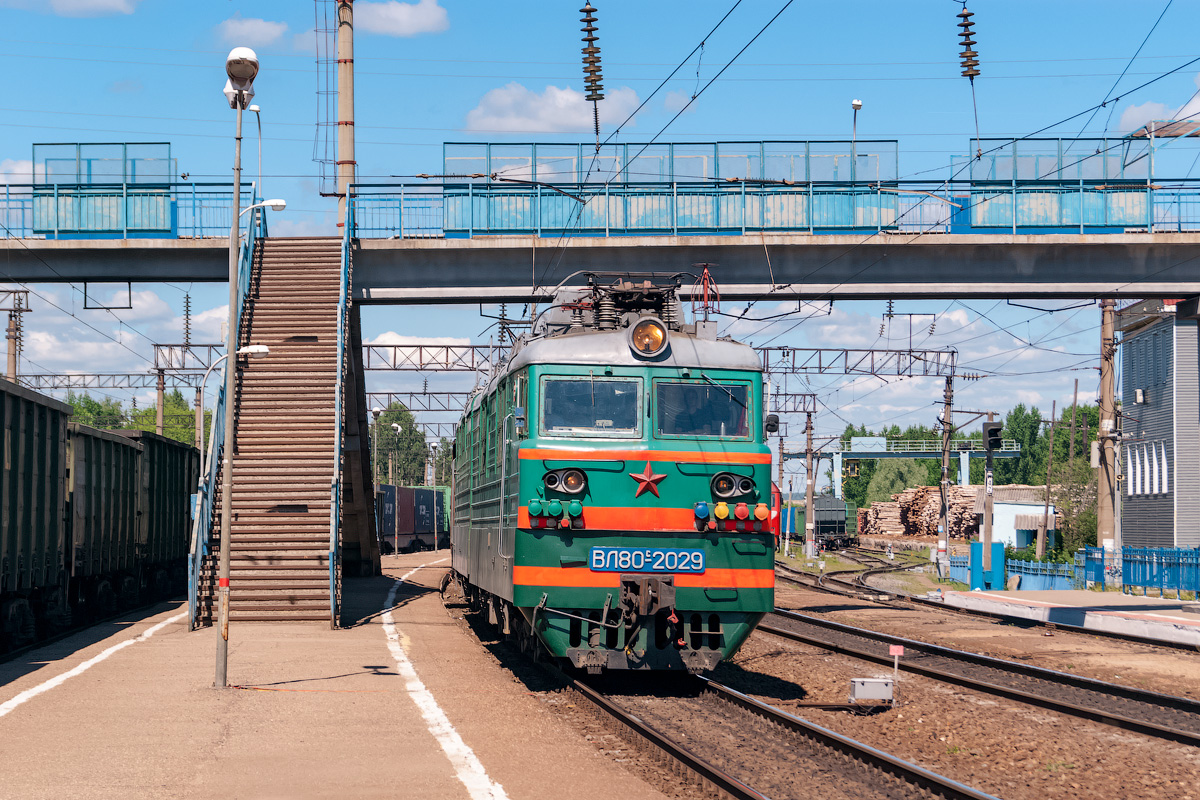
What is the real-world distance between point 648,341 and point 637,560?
243cm

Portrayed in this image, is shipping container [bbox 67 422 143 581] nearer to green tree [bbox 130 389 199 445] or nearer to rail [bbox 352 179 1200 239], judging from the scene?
rail [bbox 352 179 1200 239]

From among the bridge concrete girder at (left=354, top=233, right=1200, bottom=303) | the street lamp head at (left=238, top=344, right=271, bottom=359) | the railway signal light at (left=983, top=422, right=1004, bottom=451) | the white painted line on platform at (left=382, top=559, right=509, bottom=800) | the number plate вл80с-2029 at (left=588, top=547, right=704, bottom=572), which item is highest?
the bridge concrete girder at (left=354, top=233, right=1200, bottom=303)

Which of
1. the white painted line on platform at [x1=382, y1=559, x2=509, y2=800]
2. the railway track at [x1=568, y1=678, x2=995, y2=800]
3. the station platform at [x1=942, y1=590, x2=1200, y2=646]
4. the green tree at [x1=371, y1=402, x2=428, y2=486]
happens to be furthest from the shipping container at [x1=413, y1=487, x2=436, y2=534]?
the green tree at [x1=371, y1=402, x2=428, y2=486]

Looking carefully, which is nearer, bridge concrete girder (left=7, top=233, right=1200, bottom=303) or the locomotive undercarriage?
the locomotive undercarriage

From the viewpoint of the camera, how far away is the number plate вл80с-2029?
1232 cm

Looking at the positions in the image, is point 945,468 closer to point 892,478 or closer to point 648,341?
point 648,341

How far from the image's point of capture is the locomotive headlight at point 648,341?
12898 millimetres

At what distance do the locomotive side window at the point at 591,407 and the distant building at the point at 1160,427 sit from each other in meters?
31.6

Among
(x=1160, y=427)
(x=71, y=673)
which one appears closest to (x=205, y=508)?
(x=71, y=673)

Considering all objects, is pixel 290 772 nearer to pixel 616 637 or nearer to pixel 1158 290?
pixel 616 637

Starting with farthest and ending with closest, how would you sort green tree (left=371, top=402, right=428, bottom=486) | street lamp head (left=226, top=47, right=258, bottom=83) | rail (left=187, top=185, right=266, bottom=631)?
green tree (left=371, top=402, right=428, bottom=486)
rail (left=187, top=185, right=266, bottom=631)
street lamp head (left=226, top=47, right=258, bottom=83)

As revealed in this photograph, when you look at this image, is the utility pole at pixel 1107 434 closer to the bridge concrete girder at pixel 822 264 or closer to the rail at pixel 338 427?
the bridge concrete girder at pixel 822 264

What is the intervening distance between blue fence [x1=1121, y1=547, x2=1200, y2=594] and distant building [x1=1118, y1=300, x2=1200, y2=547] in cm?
901

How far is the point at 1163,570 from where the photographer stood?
29703 millimetres
